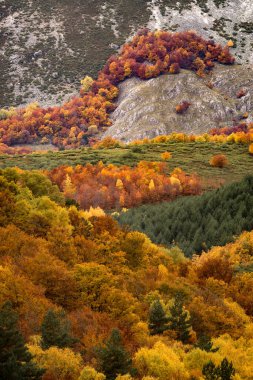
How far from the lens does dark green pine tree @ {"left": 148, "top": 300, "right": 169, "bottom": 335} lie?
133 ft

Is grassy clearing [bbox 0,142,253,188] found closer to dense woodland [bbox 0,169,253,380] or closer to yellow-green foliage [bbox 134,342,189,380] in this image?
dense woodland [bbox 0,169,253,380]

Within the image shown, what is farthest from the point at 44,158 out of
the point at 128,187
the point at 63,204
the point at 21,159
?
the point at 63,204

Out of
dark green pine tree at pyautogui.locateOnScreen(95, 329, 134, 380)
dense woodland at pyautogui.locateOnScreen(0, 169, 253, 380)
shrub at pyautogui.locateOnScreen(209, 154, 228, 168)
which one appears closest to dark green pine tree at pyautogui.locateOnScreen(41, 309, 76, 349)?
dense woodland at pyautogui.locateOnScreen(0, 169, 253, 380)

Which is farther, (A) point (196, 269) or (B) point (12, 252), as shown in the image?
(A) point (196, 269)

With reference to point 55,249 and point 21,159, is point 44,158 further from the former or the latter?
point 55,249

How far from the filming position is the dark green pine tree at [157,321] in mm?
40513

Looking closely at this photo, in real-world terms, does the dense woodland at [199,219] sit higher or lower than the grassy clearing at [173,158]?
higher

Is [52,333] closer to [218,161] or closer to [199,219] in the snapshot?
[199,219]

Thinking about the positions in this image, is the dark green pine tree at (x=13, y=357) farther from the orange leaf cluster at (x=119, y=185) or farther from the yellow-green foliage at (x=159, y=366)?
the orange leaf cluster at (x=119, y=185)

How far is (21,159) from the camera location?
533 feet

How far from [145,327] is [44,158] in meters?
127

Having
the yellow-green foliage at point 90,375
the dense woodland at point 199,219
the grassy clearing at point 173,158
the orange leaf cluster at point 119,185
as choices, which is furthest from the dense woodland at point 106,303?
the grassy clearing at point 173,158

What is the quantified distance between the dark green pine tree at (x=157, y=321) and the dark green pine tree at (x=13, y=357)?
1646 centimetres

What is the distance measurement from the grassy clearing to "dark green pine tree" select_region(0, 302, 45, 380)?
4720 inches
